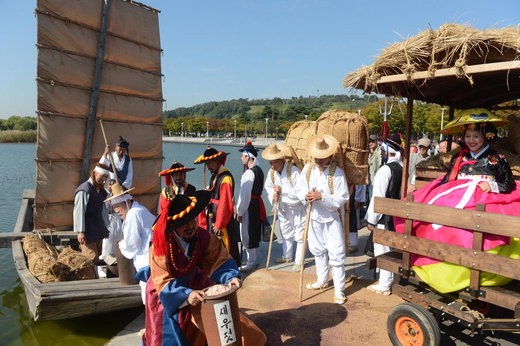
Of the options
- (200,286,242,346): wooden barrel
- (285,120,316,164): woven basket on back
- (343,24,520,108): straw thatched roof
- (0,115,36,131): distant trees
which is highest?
(0,115,36,131): distant trees

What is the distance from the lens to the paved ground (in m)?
3.87

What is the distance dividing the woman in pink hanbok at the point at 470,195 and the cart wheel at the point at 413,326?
28 centimetres

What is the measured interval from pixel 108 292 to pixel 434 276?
11.6ft

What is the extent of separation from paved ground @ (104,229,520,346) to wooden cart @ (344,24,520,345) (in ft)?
1.64

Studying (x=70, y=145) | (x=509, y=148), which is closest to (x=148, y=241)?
(x=509, y=148)

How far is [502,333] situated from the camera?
3904mm

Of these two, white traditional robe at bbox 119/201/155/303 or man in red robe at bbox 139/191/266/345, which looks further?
white traditional robe at bbox 119/201/155/303

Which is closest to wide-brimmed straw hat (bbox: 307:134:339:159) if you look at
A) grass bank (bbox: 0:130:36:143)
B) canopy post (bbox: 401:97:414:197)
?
canopy post (bbox: 401:97:414:197)

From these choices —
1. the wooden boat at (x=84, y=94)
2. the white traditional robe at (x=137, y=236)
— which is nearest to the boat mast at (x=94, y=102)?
the wooden boat at (x=84, y=94)

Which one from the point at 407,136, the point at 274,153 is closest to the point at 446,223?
the point at 407,136

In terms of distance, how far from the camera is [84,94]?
9.27m

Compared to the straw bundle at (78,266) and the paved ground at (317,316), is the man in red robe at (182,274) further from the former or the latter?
the straw bundle at (78,266)

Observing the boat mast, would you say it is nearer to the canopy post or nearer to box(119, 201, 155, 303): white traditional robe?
box(119, 201, 155, 303): white traditional robe

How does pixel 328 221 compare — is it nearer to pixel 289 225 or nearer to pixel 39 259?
pixel 289 225
